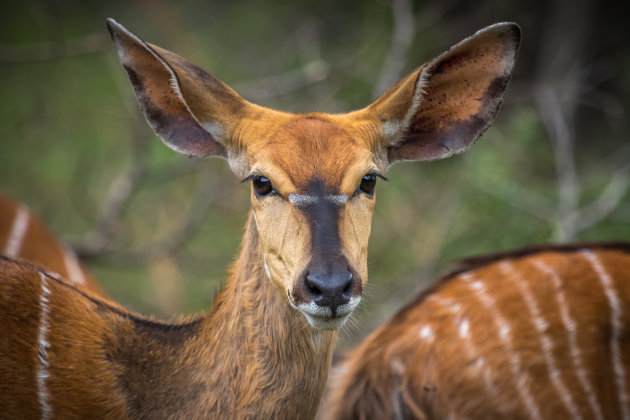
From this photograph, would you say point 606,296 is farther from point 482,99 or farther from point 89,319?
point 89,319

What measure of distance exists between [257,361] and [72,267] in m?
2.47

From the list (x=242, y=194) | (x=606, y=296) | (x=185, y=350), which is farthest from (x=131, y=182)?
(x=606, y=296)

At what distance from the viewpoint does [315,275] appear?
2.02m

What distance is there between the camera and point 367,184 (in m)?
2.38

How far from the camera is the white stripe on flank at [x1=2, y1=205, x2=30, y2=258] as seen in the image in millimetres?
3990

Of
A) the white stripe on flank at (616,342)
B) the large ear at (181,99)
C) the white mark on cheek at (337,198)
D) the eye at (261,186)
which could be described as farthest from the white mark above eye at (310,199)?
the white stripe on flank at (616,342)

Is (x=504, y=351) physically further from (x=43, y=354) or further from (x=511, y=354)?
(x=43, y=354)

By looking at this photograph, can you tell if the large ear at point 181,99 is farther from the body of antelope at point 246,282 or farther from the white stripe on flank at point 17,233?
the white stripe on flank at point 17,233

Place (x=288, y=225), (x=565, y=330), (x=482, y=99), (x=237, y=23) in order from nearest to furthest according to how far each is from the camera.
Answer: (x=288, y=225) → (x=482, y=99) → (x=565, y=330) → (x=237, y=23)

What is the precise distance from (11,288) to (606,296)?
2794 millimetres

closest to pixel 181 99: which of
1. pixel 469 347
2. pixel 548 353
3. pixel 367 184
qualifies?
pixel 367 184

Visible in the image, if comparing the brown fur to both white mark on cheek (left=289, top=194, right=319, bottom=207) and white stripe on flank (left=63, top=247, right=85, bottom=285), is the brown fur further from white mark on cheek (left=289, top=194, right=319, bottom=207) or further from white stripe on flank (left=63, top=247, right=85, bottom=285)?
white stripe on flank (left=63, top=247, right=85, bottom=285)

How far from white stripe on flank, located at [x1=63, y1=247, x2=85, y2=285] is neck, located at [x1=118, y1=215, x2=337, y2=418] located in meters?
2.03

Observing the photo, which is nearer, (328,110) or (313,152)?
(313,152)
